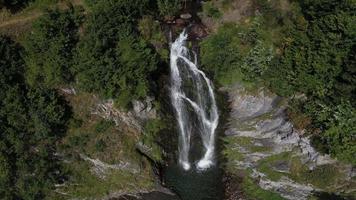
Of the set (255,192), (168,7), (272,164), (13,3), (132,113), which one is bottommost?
(255,192)

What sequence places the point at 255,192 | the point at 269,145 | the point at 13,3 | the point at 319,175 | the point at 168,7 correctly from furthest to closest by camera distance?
the point at 168,7, the point at 269,145, the point at 13,3, the point at 319,175, the point at 255,192

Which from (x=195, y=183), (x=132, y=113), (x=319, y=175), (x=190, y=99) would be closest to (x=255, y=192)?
(x=195, y=183)

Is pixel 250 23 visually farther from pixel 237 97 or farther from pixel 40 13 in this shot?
pixel 40 13

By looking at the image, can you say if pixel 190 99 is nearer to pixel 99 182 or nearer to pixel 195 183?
pixel 195 183

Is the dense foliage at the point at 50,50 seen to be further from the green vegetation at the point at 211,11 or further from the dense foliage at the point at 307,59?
the green vegetation at the point at 211,11

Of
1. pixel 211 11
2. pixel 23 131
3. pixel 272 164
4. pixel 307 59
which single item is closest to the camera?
pixel 23 131

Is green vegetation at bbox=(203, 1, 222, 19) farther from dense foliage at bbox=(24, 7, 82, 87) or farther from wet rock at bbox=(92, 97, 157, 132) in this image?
dense foliage at bbox=(24, 7, 82, 87)

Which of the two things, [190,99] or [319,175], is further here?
[190,99]

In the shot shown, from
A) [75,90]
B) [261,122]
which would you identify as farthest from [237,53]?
[75,90]
